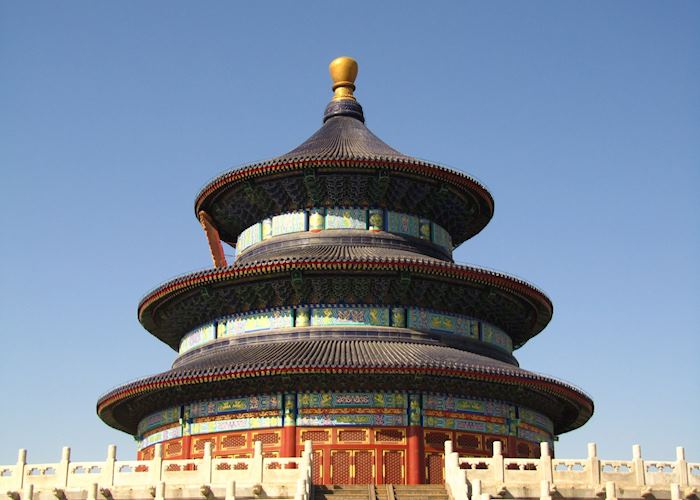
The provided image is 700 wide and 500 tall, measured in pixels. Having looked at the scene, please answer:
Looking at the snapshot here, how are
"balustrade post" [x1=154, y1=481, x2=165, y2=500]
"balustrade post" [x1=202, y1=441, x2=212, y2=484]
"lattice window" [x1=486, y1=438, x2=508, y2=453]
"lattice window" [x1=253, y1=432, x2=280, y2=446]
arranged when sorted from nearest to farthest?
"balustrade post" [x1=154, y1=481, x2=165, y2=500], "balustrade post" [x1=202, y1=441, x2=212, y2=484], "lattice window" [x1=253, y1=432, x2=280, y2=446], "lattice window" [x1=486, y1=438, x2=508, y2=453]

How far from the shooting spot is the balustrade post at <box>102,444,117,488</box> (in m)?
27.5

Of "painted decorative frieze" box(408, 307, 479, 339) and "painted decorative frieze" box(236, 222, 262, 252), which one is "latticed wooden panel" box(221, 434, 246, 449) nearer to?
"painted decorative frieze" box(408, 307, 479, 339)

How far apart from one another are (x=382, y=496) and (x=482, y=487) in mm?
2887

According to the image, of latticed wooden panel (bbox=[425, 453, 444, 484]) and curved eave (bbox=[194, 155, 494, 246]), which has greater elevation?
curved eave (bbox=[194, 155, 494, 246])

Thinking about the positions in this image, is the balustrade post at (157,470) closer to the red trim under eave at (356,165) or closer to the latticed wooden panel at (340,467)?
the latticed wooden panel at (340,467)

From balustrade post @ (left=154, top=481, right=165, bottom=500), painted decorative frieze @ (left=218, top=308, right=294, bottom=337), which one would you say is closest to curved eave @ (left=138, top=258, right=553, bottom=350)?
painted decorative frieze @ (left=218, top=308, right=294, bottom=337)

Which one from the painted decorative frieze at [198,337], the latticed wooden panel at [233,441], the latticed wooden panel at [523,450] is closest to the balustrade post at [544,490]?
the latticed wooden panel at [523,450]

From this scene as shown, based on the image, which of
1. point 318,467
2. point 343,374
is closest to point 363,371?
point 343,374

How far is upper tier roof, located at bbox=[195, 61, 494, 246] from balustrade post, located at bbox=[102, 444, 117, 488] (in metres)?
15.1

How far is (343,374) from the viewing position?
108 feet

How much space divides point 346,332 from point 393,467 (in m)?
5.56

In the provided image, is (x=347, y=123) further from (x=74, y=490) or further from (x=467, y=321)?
(x=74, y=490)

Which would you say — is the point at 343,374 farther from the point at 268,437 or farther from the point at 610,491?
the point at 610,491

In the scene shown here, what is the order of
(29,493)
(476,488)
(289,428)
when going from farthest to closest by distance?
1. (289,428)
2. (29,493)
3. (476,488)
